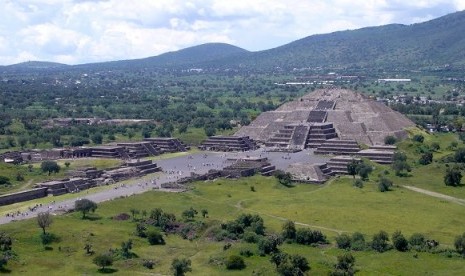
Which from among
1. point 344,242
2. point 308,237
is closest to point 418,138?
point 308,237

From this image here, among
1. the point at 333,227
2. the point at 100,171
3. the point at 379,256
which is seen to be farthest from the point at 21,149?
the point at 379,256

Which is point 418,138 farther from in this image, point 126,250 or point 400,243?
point 126,250

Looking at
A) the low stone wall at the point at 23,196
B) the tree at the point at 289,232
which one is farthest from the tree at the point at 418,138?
the low stone wall at the point at 23,196

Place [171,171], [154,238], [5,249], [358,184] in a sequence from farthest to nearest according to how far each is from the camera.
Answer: [171,171]
[358,184]
[154,238]
[5,249]

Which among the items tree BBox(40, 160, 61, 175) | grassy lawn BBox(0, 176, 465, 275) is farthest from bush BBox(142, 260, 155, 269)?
tree BBox(40, 160, 61, 175)

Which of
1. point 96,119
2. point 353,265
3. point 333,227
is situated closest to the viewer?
point 353,265

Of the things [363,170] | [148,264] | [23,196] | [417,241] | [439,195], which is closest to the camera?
[148,264]

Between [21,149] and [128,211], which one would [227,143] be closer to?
[21,149]

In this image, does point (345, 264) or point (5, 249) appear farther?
point (5, 249)
